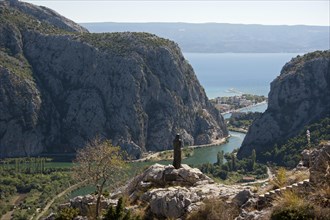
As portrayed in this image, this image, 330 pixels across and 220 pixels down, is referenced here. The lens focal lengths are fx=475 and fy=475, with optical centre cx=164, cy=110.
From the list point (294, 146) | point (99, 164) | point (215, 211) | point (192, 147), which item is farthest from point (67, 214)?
point (192, 147)

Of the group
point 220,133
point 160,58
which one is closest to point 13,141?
point 160,58

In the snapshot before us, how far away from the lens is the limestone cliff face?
13262cm

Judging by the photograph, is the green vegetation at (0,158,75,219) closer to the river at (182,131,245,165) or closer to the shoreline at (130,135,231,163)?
the shoreline at (130,135,231,163)

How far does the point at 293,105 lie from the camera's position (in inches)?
5399

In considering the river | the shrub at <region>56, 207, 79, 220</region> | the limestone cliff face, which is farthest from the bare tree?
the limestone cliff face

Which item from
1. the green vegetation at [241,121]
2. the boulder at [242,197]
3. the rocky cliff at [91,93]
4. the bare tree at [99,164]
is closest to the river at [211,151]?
the rocky cliff at [91,93]

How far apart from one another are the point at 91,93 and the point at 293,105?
64380 mm

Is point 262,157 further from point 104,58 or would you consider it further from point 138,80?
point 104,58

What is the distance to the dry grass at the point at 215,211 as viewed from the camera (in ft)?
67.5

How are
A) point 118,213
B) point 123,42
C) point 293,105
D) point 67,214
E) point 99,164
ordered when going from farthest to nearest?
point 123,42 < point 293,105 < point 99,164 < point 67,214 < point 118,213

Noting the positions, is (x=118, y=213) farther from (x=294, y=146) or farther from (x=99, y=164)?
(x=294, y=146)

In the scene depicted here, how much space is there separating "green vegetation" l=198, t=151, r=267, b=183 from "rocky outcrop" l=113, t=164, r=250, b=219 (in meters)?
79.5

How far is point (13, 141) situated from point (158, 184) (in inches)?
4852

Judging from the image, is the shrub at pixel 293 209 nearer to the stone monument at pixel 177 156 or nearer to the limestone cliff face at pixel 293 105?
the stone monument at pixel 177 156
